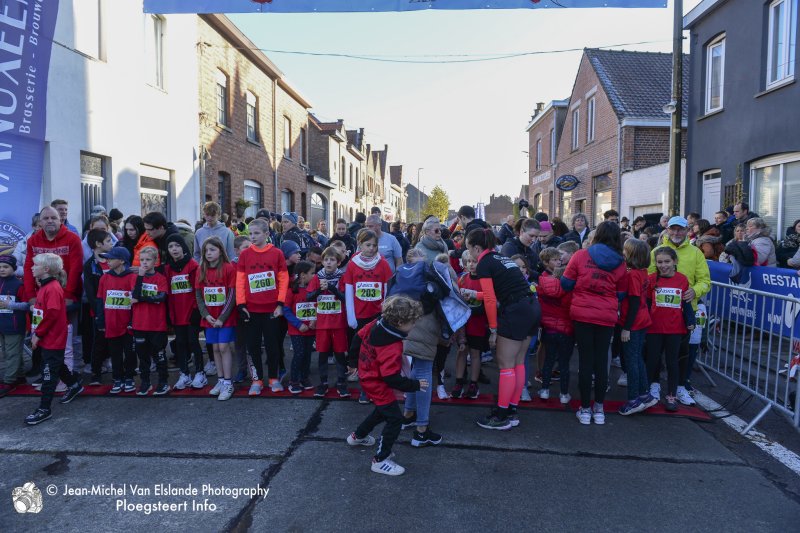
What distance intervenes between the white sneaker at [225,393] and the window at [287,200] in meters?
17.5

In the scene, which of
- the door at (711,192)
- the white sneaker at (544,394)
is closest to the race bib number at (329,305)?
the white sneaker at (544,394)

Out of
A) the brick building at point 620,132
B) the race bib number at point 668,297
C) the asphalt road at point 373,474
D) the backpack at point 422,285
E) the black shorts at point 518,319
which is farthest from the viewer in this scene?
the brick building at point 620,132

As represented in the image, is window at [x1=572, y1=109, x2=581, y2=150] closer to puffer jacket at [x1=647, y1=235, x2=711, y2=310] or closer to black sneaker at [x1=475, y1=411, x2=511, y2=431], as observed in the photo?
puffer jacket at [x1=647, y1=235, x2=711, y2=310]

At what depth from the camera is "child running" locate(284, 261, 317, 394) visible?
5836mm

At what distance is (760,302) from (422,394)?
3.65m

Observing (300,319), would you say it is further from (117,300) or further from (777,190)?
(777,190)

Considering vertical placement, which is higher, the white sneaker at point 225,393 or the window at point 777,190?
the window at point 777,190

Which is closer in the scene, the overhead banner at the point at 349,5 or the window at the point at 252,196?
the overhead banner at the point at 349,5

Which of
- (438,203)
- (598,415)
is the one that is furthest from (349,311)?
(438,203)

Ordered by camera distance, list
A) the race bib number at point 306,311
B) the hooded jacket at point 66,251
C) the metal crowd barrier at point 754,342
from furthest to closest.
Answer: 1. the hooded jacket at point 66,251
2. the race bib number at point 306,311
3. the metal crowd barrier at point 754,342

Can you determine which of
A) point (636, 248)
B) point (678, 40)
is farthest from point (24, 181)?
point (678, 40)

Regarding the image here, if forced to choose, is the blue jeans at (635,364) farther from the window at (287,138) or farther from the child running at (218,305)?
the window at (287,138)

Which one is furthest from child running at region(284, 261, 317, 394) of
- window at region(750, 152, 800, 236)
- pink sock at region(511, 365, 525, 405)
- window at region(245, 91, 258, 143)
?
window at region(245, 91, 258, 143)

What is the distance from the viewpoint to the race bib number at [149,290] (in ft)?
18.6
